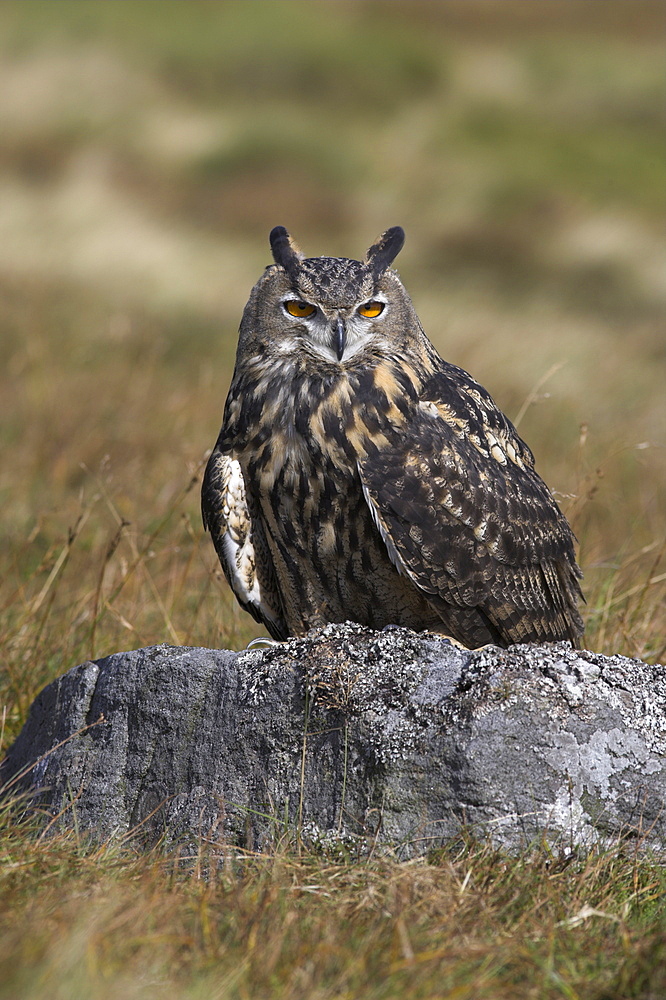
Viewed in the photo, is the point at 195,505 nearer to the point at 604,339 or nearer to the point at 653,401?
the point at 653,401

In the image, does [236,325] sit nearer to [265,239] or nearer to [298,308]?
[265,239]

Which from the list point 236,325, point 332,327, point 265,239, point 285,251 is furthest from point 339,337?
point 265,239

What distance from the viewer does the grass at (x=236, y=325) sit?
6.13 ft

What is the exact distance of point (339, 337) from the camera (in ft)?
9.71

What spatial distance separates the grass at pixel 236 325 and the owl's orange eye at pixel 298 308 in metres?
0.94

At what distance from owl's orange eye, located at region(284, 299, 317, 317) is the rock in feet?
3.18

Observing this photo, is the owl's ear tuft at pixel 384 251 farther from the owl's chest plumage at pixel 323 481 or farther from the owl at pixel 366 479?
the owl's chest plumage at pixel 323 481

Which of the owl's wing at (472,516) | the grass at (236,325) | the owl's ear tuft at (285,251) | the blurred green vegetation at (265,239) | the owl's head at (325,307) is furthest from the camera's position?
the blurred green vegetation at (265,239)

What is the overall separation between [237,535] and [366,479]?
50 centimetres

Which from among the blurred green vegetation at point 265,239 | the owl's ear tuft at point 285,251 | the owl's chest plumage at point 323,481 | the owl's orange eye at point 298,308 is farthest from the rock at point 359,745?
the owl's ear tuft at point 285,251

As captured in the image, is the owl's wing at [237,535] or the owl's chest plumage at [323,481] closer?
the owl's chest plumage at [323,481]

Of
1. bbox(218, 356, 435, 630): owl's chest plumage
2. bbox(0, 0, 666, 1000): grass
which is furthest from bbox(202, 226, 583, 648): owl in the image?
bbox(0, 0, 666, 1000): grass

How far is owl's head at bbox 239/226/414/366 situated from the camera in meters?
2.99

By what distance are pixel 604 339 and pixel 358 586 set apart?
8.31 metres
